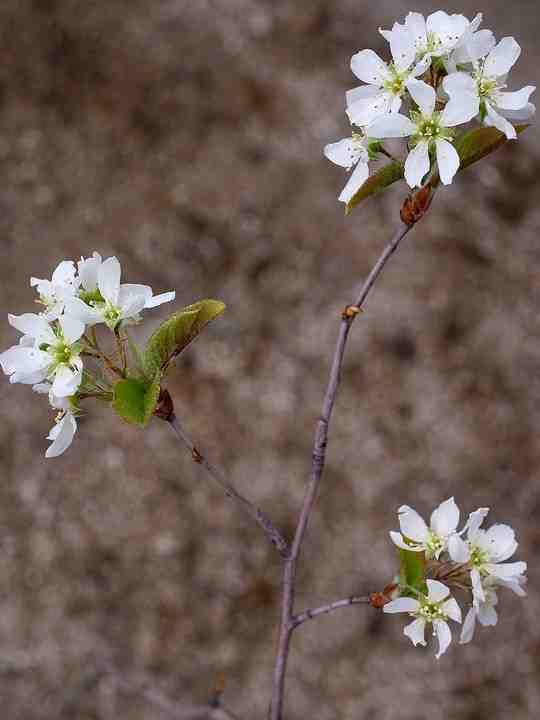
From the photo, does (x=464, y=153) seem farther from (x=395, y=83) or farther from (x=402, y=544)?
(x=402, y=544)

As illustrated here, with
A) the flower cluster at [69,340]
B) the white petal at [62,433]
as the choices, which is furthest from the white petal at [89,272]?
the white petal at [62,433]

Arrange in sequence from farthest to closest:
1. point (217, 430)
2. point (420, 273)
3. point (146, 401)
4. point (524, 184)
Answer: point (524, 184) < point (420, 273) < point (217, 430) < point (146, 401)

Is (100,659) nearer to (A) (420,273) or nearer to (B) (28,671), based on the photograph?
(B) (28,671)

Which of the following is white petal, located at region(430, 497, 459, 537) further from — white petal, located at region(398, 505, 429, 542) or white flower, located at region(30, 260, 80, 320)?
white flower, located at region(30, 260, 80, 320)

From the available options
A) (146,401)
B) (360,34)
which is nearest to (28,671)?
(146,401)

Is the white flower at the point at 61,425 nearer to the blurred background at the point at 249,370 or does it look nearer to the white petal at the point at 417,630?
the white petal at the point at 417,630

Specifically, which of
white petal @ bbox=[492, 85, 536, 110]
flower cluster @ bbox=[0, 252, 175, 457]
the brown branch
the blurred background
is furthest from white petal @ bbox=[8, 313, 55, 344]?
the blurred background
